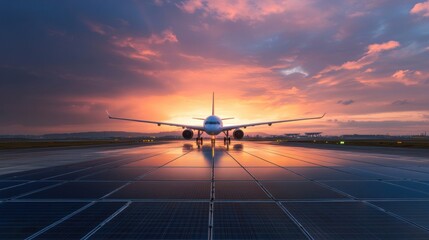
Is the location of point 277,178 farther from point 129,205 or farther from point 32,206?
point 32,206

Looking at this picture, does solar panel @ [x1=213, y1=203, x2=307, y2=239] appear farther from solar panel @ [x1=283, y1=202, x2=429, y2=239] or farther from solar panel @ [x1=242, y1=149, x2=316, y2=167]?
solar panel @ [x1=242, y1=149, x2=316, y2=167]

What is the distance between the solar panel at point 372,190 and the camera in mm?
8672

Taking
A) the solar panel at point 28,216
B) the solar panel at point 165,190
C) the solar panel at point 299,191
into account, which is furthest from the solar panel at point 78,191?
the solar panel at point 299,191

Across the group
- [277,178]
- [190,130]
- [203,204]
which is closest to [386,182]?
[277,178]

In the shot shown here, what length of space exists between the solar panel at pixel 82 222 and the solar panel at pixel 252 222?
2.42 m

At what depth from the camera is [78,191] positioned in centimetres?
929

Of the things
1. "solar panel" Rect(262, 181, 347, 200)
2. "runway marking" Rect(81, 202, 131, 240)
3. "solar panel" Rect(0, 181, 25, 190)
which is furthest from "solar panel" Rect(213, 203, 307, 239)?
"solar panel" Rect(0, 181, 25, 190)

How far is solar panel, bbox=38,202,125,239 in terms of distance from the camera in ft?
17.6

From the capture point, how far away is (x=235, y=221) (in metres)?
6.21

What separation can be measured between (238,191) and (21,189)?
704 cm

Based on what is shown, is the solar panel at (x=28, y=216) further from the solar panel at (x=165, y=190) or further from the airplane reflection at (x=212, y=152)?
the airplane reflection at (x=212, y=152)

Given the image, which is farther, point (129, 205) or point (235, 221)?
point (129, 205)

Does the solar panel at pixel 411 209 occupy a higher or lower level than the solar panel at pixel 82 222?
higher

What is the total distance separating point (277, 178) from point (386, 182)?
3939mm
